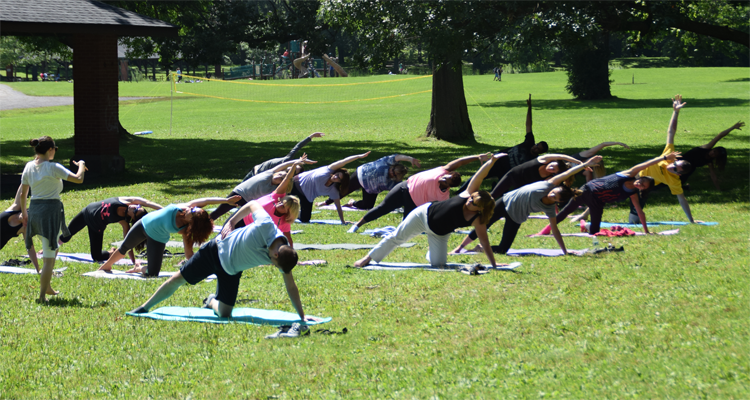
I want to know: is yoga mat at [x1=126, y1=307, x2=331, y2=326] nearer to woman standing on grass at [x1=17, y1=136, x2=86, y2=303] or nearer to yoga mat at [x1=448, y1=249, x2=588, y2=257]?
woman standing on grass at [x1=17, y1=136, x2=86, y2=303]

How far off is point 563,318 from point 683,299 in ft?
4.37

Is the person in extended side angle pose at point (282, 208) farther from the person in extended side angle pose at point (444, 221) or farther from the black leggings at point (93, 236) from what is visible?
the black leggings at point (93, 236)

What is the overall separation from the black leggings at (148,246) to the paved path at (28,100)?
48.0 metres

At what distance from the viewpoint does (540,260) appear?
977 cm

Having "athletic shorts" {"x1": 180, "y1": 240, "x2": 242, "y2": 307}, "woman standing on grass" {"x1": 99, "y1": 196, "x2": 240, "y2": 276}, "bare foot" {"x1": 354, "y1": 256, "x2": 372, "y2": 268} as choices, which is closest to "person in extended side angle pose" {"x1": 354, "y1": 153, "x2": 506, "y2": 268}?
"bare foot" {"x1": 354, "y1": 256, "x2": 372, "y2": 268}

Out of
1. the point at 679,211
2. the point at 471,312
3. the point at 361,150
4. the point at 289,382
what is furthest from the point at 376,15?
the point at 289,382

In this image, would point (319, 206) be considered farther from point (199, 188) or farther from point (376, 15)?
point (376, 15)

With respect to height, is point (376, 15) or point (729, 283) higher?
point (376, 15)

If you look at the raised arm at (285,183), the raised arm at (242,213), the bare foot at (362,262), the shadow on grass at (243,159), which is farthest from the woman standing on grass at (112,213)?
the shadow on grass at (243,159)

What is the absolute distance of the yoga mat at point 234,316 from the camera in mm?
7281

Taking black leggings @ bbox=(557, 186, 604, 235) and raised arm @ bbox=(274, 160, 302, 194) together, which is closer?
raised arm @ bbox=(274, 160, 302, 194)

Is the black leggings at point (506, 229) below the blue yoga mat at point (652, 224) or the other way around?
the other way around

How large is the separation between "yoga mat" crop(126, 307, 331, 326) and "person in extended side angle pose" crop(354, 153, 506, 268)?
217cm

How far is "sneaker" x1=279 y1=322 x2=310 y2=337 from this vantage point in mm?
6699
